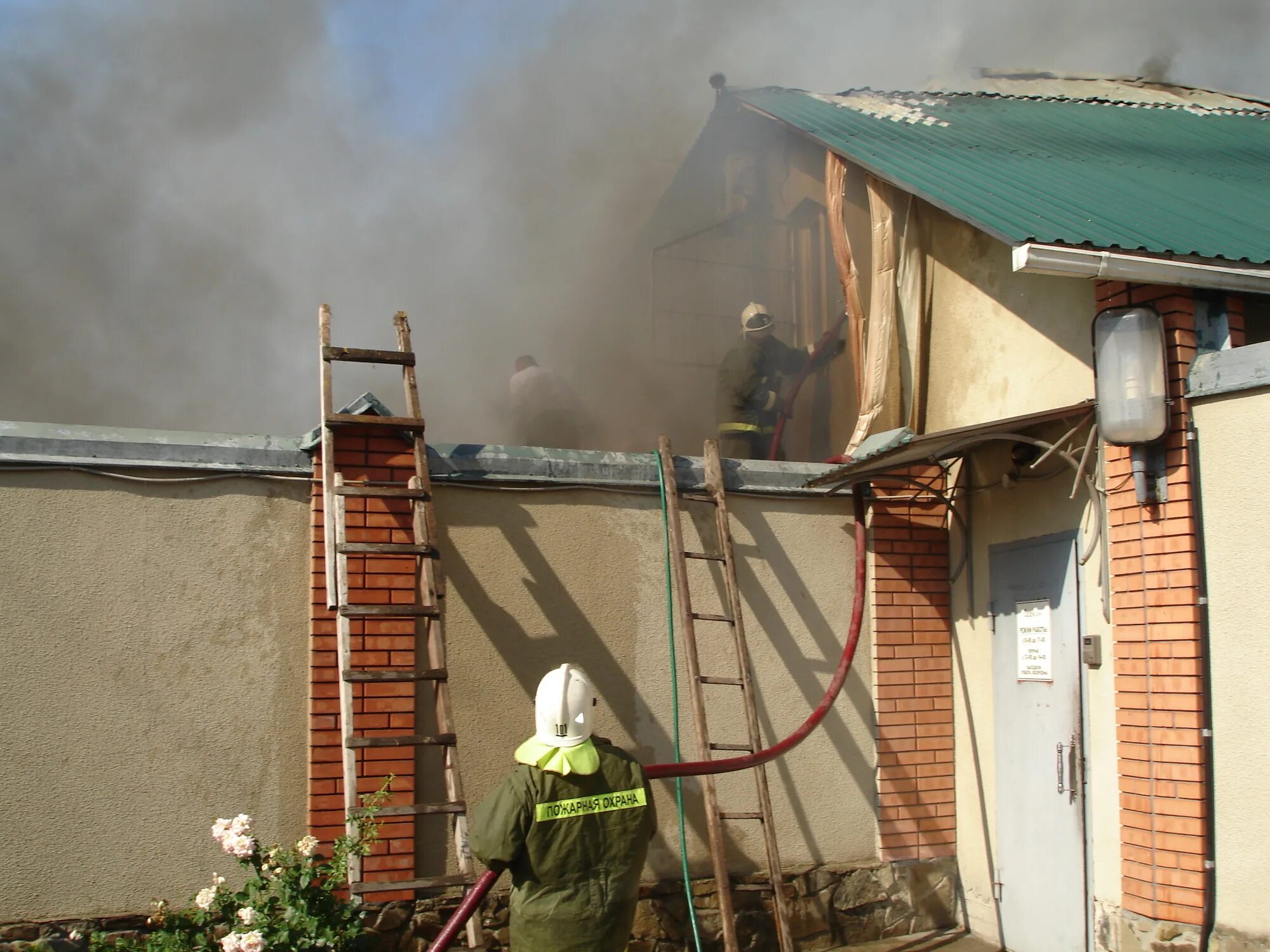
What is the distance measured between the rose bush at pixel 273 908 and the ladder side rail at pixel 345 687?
0.24 meters

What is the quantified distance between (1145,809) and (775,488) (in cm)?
235

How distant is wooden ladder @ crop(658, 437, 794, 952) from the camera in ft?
17.8

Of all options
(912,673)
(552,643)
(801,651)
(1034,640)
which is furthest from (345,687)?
(1034,640)

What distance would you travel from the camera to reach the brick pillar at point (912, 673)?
6148mm

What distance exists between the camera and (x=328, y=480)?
4957 mm

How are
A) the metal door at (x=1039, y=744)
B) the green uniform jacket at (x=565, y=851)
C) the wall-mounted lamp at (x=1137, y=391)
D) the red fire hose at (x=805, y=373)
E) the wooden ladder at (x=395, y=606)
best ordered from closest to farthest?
the green uniform jacket at (x=565, y=851)
the wooden ladder at (x=395, y=606)
the wall-mounted lamp at (x=1137, y=391)
the metal door at (x=1039, y=744)
the red fire hose at (x=805, y=373)

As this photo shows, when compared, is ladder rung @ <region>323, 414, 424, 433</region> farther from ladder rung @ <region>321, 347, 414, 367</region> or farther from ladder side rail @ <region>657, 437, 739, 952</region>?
ladder side rail @ <region>657, 437, 739, 952</region>

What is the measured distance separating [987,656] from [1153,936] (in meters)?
1.67

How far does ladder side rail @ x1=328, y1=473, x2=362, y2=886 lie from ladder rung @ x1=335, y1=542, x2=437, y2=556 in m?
0.06

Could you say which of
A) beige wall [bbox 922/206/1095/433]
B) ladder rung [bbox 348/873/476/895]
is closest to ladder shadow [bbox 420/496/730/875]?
ladder rung [bbox 348/873/476/895]

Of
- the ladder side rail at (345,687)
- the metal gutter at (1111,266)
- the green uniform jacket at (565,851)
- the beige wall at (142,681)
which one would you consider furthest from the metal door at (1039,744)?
the beige wall at (142,681)

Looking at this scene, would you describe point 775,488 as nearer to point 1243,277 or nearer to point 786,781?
point 786,781

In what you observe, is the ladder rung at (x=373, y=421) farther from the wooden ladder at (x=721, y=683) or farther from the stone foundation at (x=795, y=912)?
the stone foundation at (x=795, y=912)

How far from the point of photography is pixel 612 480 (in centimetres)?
584
